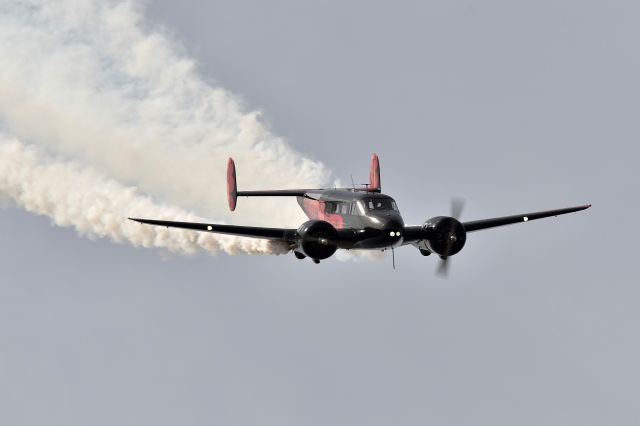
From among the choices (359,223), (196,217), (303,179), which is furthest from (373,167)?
(359,223)

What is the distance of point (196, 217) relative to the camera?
63.2 metres

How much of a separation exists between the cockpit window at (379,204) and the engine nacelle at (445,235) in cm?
230

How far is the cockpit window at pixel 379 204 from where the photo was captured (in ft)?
176

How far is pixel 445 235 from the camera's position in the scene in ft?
179

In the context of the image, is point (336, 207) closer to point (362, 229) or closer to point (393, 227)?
point (362, 229)

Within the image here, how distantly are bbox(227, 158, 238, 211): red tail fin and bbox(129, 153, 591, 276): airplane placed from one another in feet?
32.8

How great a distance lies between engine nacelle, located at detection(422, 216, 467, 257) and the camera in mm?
54500

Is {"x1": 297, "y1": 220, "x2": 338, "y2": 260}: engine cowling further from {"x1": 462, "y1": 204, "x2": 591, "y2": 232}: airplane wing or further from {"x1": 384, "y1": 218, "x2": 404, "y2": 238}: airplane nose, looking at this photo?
{"x1": 462, "y1": 204, "x2": 591, "y2": 232}: airplane wing

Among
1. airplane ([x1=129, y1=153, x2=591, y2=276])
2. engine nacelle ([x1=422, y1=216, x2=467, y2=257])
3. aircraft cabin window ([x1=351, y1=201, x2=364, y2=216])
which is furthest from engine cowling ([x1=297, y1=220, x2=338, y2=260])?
engine nacelle ([x1=422, y1=216, x2=467, y2=257])

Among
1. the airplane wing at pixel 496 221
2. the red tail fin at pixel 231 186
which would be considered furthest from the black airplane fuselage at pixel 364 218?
the red tail fin at pixel 231 186

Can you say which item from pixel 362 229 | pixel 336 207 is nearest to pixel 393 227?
pixel 362 229

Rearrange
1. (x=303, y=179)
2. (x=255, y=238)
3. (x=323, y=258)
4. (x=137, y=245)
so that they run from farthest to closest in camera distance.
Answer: (x=303, y=179), (x=137, y=245), (x=255, y=238), (x=323, y=258)

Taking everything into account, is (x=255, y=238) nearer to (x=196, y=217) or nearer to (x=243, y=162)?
(x=196, y=217)

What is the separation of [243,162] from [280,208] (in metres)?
4.26
